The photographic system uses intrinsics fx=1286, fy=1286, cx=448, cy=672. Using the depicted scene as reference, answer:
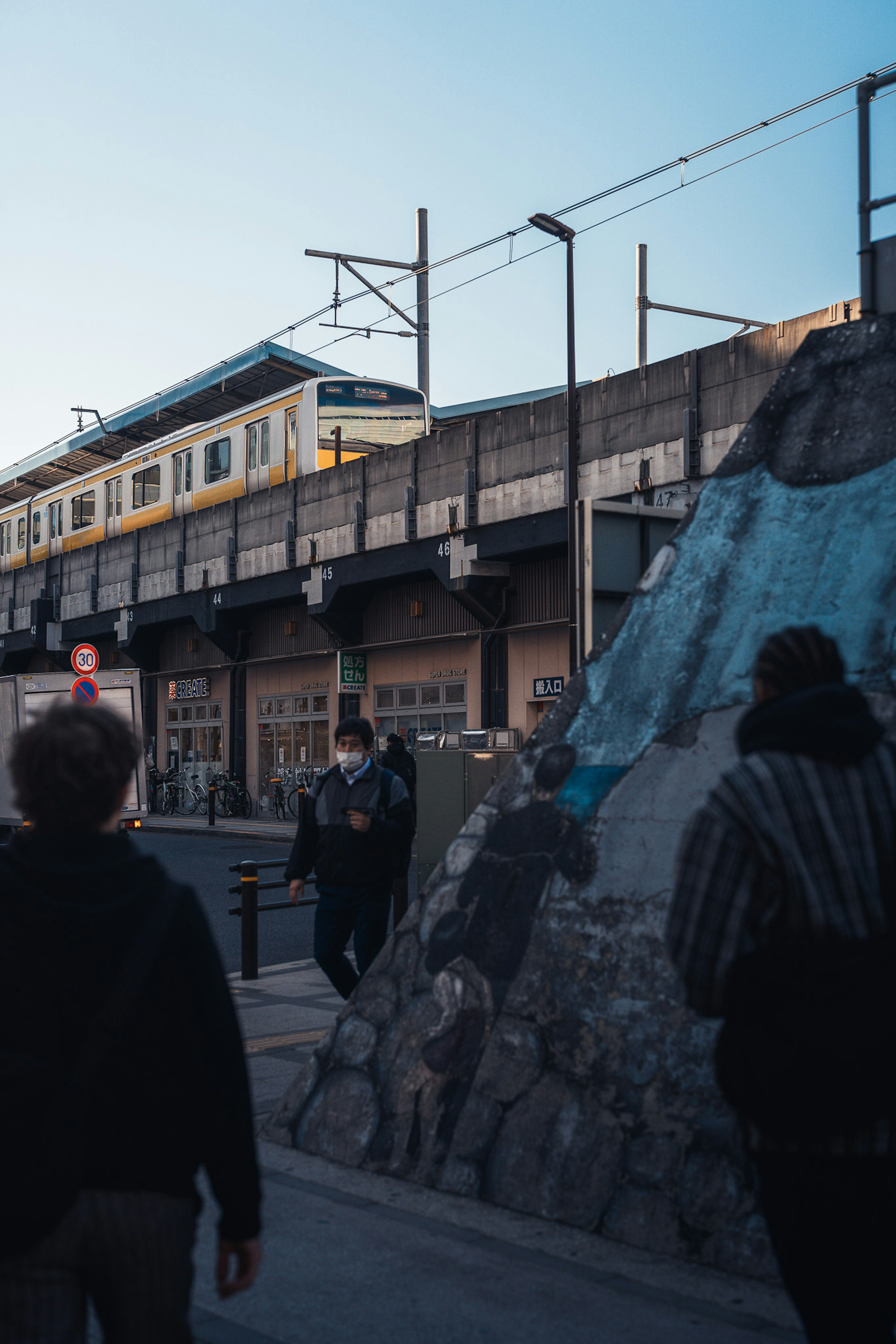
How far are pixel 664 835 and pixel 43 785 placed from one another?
2.72m

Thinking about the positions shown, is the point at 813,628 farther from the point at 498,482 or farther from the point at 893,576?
the point at 498,482

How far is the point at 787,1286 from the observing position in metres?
2.07

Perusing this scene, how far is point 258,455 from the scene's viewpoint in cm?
2569

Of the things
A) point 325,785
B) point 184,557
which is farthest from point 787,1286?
point 184,557

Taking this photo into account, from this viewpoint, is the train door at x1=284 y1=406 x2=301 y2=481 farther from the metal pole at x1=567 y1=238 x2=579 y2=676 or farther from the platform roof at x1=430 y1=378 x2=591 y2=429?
the platform roof at x1=430 y1=378 x2=591 y2=429

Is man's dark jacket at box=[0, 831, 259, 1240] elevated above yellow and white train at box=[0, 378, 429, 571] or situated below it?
below

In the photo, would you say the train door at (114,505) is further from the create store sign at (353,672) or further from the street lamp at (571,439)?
the street lamp at (571,439)

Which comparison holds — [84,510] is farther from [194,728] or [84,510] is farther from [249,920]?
[249,920]

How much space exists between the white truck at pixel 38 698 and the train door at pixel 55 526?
45.4 ft

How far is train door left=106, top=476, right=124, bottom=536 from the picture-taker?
31656 mm

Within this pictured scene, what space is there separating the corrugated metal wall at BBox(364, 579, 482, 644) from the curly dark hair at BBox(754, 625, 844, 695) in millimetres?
21739

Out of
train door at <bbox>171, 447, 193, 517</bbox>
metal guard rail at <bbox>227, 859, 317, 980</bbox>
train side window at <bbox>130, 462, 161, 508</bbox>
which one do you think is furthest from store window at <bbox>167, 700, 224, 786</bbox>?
metal guard rail at <bbox>227, 859, 317, 980</bbox>

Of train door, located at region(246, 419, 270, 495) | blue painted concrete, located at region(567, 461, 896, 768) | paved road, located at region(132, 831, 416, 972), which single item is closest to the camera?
blue painted concrete, located at region(567, 461, 896, 768)

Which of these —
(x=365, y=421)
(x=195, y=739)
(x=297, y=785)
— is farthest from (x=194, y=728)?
(x=365, y=421)
